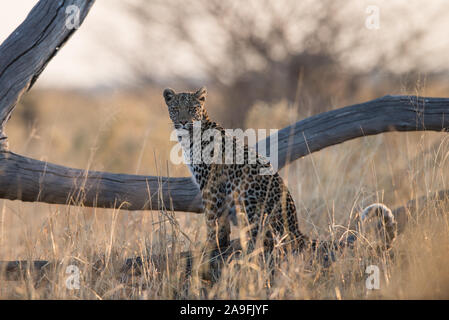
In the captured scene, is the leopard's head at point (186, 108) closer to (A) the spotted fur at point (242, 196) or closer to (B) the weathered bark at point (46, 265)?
(A) the spotted fur at point (242, 196)

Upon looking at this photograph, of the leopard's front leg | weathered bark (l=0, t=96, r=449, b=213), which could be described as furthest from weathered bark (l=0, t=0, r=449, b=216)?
the leopard's front leg

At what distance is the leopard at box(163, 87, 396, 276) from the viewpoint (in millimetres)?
3977

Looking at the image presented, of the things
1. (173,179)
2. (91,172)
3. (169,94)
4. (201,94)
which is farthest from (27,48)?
→ (173,179)

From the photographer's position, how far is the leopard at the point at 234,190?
3977 mm

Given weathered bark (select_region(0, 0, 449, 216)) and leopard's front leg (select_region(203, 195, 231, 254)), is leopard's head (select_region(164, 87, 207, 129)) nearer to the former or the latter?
weathered bark (select_region(0, 0, 449, 216))

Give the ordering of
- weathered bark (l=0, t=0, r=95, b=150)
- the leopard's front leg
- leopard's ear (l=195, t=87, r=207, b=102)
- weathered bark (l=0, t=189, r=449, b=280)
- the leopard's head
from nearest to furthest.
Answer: weathered bark (l=0, t=189, r=449, b=280)
weathered bark (l=0, t=0, r=95, b=150)
the leopard's front leg
the leopard's head
leopard's ear (l=195, t=87, r=207, b=102)

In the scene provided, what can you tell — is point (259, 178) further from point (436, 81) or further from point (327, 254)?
point (436, 81)

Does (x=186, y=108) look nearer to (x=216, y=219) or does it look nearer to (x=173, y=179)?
(x=173, y=179)

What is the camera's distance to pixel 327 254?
3871 millimetres

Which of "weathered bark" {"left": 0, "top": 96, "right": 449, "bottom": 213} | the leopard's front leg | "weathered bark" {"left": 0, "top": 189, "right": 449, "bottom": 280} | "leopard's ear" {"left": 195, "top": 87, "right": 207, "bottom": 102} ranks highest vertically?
"leopard's ear" {"left": 195, "top": 87, "right": 207, "bottom": 102}

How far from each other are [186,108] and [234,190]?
2.78 feet
